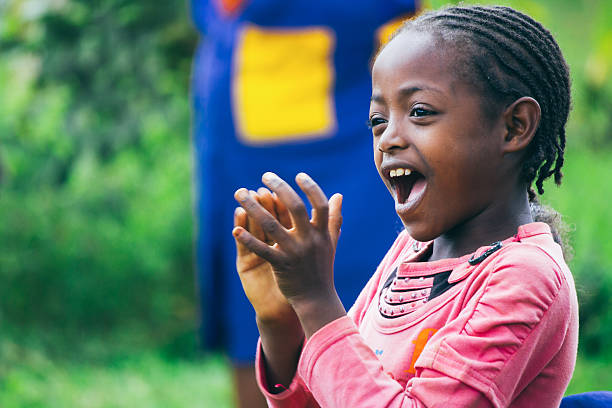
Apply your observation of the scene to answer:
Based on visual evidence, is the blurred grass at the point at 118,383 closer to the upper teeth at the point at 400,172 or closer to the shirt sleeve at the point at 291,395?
the shirt sleeve at the point at 291,395

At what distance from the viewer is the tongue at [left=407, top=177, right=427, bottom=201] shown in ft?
4.95

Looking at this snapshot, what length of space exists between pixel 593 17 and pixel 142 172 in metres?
2.78

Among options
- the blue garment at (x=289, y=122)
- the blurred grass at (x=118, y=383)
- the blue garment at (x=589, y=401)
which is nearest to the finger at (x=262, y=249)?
the blue garment at (x=589, y=401)

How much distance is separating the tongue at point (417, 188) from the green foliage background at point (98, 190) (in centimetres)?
335

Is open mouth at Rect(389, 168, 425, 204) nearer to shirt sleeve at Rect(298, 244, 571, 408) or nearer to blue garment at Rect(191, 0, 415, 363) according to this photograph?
shirt sleeve at Rect(298, 244, 571, 408)

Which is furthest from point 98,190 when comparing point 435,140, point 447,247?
point 435,140

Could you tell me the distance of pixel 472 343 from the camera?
4.36 ft

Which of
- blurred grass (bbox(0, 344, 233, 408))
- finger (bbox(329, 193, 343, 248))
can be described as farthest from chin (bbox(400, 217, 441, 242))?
blurred grass (bbox(0, 344, 233, 408))

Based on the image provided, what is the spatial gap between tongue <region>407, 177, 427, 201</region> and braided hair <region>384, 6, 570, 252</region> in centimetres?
16

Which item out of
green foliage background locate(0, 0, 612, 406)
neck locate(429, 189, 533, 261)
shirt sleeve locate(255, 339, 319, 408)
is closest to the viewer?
neck locate(429, 189, 533, 261)

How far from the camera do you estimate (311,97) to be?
11.2 ft

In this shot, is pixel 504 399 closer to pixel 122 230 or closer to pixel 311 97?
pixel 311 97

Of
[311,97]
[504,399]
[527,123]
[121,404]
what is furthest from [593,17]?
[504,399]

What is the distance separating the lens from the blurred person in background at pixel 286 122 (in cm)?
332
